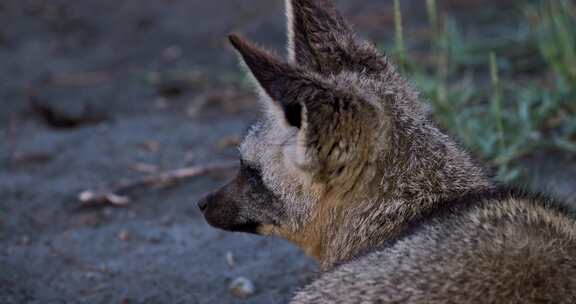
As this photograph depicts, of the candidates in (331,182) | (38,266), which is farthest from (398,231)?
(38,266)

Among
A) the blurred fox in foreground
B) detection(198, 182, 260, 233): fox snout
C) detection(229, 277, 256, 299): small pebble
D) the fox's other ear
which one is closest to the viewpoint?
the blurred fox in foreground

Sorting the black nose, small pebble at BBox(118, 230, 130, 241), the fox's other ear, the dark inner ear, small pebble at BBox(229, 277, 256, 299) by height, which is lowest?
small pebble at BBox(118, 230, 130, 241)

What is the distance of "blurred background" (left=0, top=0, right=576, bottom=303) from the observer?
5141 mm

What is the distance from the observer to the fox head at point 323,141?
10.9 ft

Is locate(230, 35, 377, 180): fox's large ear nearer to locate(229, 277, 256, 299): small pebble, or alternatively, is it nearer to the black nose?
the black nose

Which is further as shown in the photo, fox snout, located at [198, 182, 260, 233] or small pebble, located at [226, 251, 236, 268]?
small pebble, located at [226, 251, 236, 268]

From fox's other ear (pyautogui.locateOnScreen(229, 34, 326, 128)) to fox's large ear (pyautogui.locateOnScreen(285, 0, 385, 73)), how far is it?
897 millimetres

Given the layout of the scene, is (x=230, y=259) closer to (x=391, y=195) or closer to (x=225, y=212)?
(x=225, y=212)

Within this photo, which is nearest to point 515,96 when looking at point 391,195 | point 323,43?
point 323,43

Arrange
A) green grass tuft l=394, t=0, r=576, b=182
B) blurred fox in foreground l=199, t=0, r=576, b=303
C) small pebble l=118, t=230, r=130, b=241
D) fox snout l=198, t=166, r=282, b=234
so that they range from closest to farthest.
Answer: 1. blurred fox in foreground l=199, t=0, r=576, b=303
2. fox snout l=198, t=166, r=282, b=234
3. small pebble l=118, t=230, r=130, b=241
4. green grass tuft l=394, t=0, r=576, b=182

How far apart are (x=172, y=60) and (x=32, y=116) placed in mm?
1875

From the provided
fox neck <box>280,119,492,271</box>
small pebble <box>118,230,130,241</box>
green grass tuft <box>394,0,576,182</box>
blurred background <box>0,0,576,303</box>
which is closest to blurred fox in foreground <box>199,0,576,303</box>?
fox neck <box>280,119,492,271</box>

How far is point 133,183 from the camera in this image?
6391 mm

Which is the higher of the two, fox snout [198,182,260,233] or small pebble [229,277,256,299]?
fox snout [198,182,260,233]
